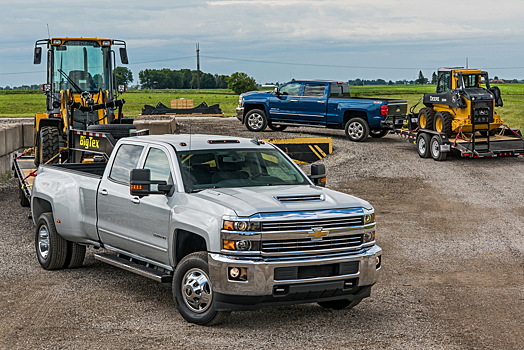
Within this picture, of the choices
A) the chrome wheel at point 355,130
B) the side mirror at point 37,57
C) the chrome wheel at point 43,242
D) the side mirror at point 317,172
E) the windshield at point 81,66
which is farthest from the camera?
the chrome wheel at point 355,130

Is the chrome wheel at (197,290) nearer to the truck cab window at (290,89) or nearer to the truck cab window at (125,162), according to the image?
the truck cab window at (125,162)

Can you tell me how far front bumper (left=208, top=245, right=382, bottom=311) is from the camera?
734 centimetres

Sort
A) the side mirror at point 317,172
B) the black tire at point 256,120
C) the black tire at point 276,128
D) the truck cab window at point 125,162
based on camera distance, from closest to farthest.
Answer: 1. the side mirror at point 317,172
2. the truck cab window at point 125,162
3. the black tire at point 256,120
4. the black tire at point 276,128

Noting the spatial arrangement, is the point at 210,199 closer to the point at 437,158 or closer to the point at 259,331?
the point at 259,331

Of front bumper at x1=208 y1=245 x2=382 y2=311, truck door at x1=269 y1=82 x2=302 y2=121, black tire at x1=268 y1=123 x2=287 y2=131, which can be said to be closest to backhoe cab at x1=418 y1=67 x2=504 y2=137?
truck door at x1=269 y1=82 x2=302 y2=121

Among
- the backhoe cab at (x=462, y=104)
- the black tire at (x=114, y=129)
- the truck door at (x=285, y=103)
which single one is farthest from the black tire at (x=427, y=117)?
the black tire at (x=114, y=129)

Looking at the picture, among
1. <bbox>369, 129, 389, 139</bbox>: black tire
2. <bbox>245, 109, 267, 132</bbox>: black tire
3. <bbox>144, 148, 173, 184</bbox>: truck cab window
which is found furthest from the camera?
<bbox>245, 109, 267, 132</bbox>: black tire

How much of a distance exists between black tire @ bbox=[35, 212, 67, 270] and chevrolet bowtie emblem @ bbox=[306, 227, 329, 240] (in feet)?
13.8

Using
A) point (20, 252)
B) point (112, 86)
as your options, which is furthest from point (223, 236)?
point (112, 86)

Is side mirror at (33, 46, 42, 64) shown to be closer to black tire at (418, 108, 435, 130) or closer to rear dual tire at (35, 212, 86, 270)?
rear dual tire at (35, 212, 86, 270)

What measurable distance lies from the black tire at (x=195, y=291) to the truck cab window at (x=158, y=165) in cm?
109

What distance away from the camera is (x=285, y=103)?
94.4 feet

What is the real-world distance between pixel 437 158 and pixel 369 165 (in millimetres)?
2204

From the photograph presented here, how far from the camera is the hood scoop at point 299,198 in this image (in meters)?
7.81
